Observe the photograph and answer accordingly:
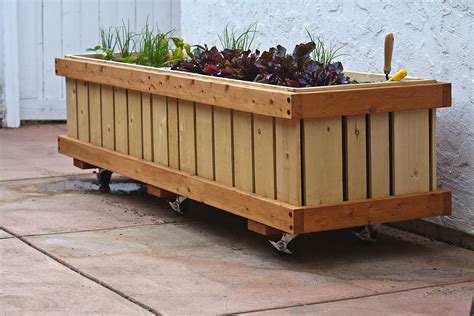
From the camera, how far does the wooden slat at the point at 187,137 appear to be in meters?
6.16

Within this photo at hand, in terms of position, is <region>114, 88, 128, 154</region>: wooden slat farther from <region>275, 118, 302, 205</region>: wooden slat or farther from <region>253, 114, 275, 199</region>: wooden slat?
<region>275, 118, 302, 205</region>: wooden slat

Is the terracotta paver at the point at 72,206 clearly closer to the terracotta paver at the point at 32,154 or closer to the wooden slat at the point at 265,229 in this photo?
the terracotta paver at the point at 32,154

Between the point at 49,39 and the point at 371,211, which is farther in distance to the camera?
the point at 49,39

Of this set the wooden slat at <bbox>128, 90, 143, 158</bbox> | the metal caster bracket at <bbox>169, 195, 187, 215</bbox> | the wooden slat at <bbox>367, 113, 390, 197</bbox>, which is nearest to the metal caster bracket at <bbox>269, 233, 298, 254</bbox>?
the wooden slat at <bbox>367, 113, 390, 197</bbox>

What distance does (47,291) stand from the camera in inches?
194

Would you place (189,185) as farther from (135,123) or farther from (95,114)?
(95,114)

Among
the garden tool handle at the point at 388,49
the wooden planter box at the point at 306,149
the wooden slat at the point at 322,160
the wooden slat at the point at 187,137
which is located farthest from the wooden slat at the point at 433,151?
the wooden slat at the point at 187,137

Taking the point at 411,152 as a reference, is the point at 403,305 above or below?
below

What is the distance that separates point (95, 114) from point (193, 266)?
2.22 metres

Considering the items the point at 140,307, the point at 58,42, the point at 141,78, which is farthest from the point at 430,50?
the point at 58,42

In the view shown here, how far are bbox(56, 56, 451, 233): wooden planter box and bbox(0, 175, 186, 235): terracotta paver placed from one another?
0.49 m

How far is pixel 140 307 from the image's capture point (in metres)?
4.68

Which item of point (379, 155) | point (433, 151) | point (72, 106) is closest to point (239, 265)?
point (379, 155)

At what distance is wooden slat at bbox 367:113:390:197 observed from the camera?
17.9ft
